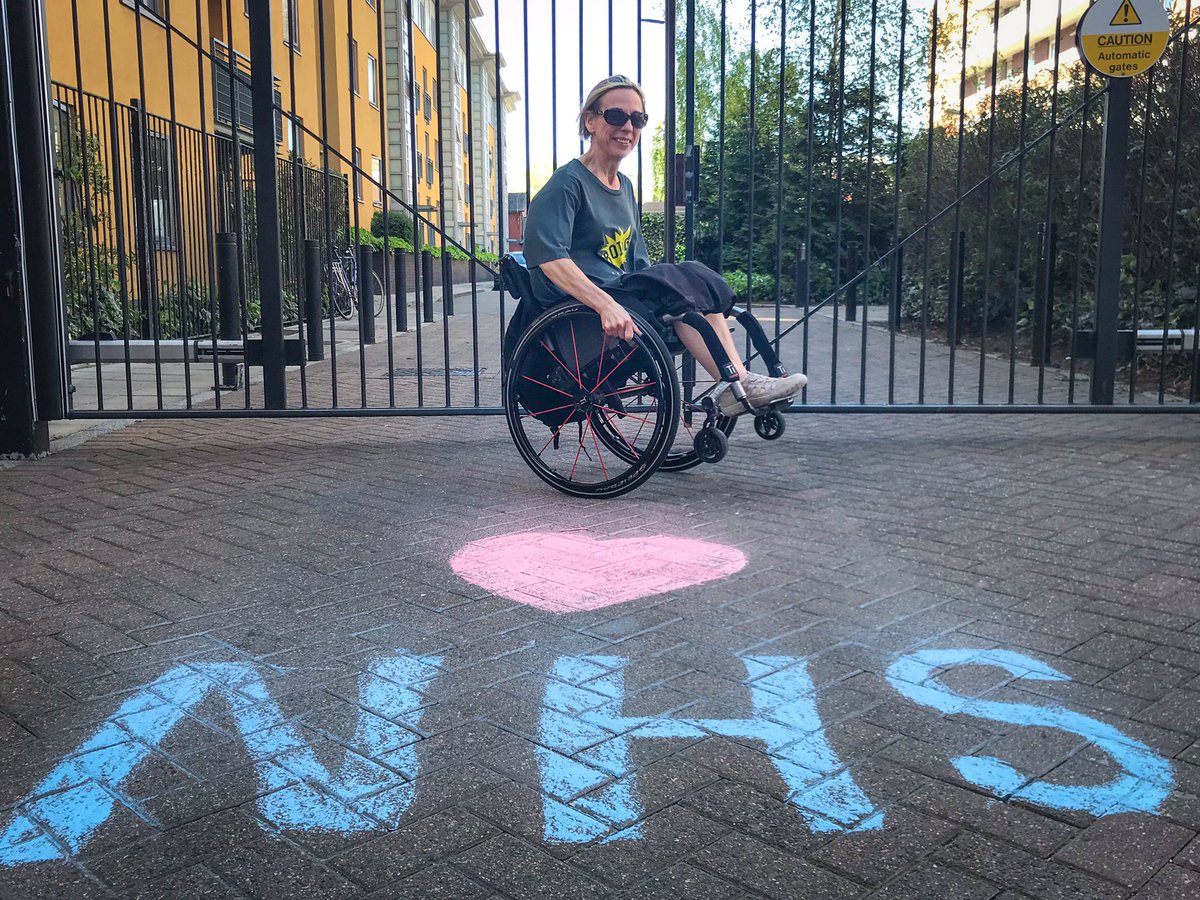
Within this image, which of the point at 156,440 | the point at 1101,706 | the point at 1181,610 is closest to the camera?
the point at 1101,706

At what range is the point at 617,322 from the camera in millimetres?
4660

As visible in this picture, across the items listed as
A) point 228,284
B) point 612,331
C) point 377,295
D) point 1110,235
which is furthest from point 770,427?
point 377,295

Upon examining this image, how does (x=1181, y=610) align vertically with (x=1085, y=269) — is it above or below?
below

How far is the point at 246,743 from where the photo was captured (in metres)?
2.61

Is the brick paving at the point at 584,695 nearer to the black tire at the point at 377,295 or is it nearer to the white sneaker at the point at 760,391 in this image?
the white sneaker at the point at 760,391

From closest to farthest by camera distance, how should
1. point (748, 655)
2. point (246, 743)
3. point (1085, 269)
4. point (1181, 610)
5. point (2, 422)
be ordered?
point (246, 743)
point (748, 655)
point (1181, 610)
point (2, 422)
point (1085, 269)

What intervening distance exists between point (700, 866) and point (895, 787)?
1.67ft

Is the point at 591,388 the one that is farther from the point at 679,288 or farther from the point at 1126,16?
the point at 1126,16

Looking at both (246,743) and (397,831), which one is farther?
(246,743)

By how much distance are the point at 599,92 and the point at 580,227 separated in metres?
0.60

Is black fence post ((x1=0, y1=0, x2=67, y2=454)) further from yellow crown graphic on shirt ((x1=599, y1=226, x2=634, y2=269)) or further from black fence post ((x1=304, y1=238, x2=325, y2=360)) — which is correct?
yellow crown graphic on shirt ((x1=599, y1=226, x2=634, y2=269))

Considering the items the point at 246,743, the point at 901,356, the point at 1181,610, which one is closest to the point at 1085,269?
the point at 901,356

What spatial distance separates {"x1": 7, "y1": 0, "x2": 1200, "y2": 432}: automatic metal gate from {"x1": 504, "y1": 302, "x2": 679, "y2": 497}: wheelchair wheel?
0.89 m

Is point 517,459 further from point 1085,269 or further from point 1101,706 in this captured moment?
point 1085,269
